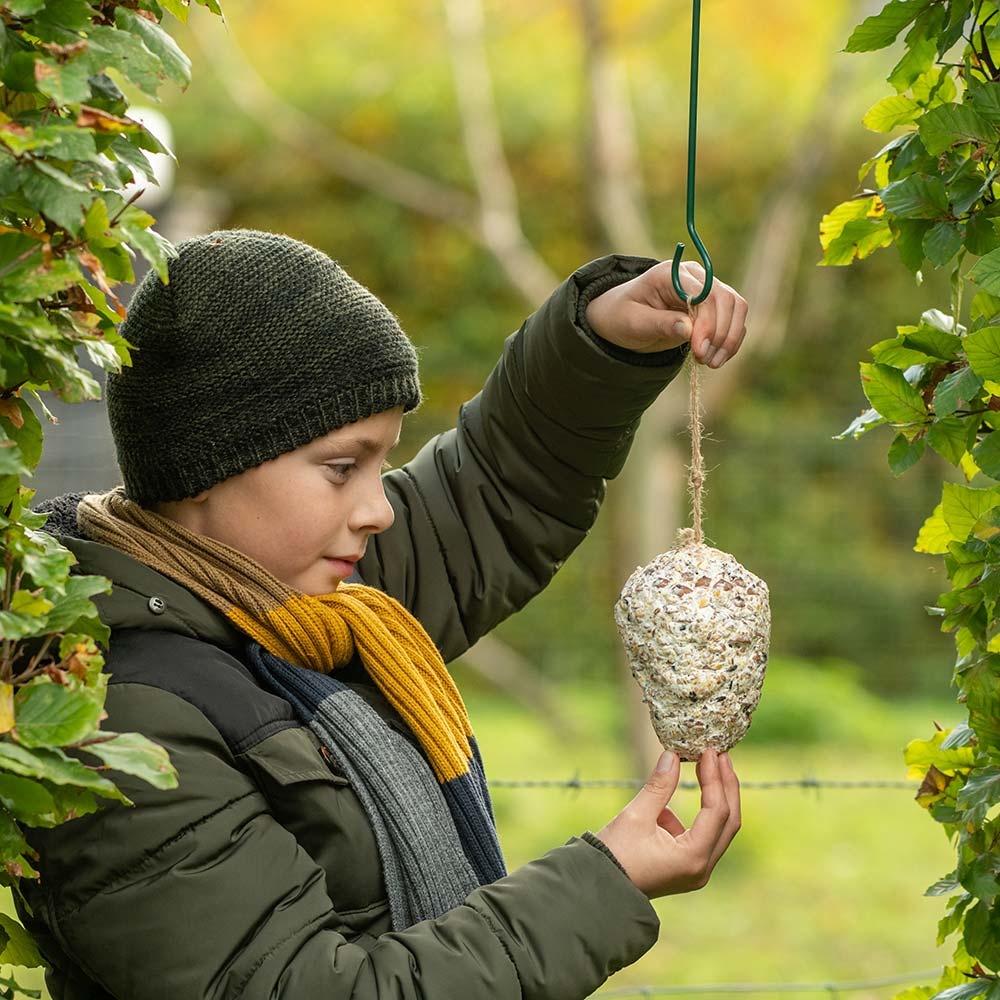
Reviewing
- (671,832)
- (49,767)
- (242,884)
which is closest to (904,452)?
(671,832)

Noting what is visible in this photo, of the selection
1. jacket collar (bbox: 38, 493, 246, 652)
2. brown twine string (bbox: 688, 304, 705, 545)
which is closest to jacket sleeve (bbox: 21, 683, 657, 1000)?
jacket collar (bbox: 38, 493, 246, 652)

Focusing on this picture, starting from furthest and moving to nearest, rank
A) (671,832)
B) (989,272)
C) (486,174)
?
1. (486,174)
2. (671,832)
3. (989,272)

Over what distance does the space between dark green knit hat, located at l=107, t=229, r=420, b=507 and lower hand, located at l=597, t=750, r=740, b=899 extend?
0.59 m

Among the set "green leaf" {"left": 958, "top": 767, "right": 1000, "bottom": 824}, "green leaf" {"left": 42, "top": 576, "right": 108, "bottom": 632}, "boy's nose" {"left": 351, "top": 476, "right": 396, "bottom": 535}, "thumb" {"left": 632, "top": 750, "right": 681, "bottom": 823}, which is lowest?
"green leaf" {"left": 958, "top": 767, "right": 1000, "bottom": 824}

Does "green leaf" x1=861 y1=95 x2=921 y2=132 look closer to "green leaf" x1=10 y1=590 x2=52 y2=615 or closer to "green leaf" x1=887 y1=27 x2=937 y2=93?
"green leaf" x1=887 y1=27 x2=937 y2=93

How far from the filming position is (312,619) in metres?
1.86

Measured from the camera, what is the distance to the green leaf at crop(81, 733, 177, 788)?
1308mm

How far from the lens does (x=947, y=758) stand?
176 centimetres

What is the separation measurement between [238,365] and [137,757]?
0.63 m

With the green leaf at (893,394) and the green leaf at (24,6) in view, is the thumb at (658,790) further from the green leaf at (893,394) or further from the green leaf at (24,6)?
the green leaf at (24,6)

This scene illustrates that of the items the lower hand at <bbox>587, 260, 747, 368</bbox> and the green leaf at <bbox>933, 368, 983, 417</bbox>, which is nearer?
the green leaf at <bbox>933, 368, 983, 417</bbox>

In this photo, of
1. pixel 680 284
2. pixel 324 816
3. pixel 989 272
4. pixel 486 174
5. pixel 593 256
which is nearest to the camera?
pixel 989 272

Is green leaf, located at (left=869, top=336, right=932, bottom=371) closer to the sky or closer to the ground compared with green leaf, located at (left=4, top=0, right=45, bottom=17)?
closer to the ground

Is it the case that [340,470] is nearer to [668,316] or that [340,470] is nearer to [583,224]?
[668,316]
